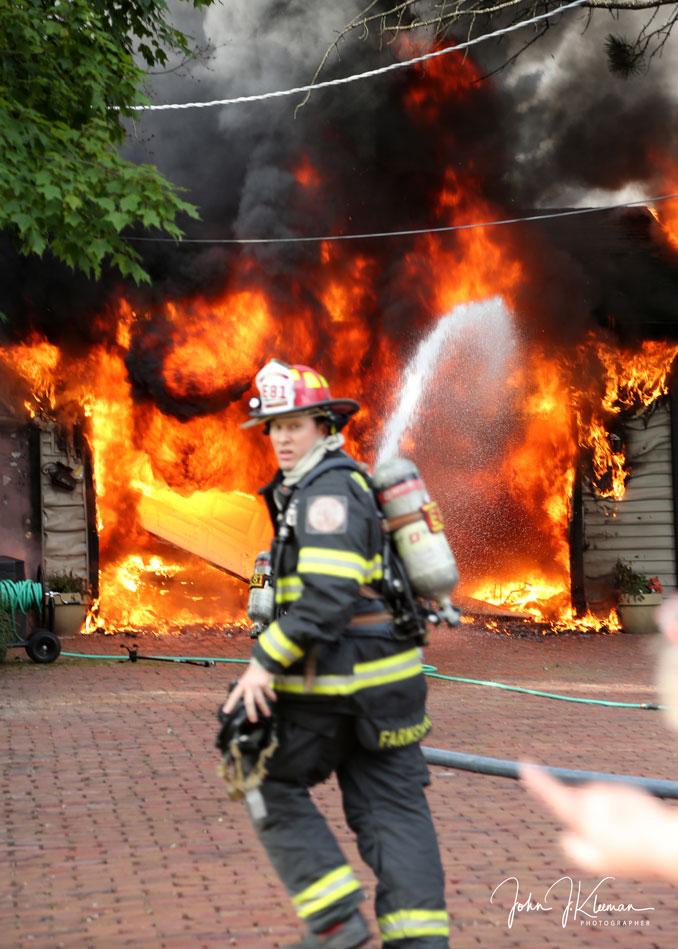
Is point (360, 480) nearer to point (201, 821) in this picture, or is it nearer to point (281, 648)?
point (281, 648)

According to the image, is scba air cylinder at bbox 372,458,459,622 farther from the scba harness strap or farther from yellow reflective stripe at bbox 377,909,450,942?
yellow reflective stripe at bbox 377,909,450,942

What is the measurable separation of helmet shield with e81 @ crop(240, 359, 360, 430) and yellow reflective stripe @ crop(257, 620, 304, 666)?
2.09 ft

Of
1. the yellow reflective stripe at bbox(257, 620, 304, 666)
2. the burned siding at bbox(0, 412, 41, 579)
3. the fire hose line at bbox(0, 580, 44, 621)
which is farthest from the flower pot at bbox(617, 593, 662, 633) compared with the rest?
the yellow reflective stripe at bbox(257, 620, 304, 666)

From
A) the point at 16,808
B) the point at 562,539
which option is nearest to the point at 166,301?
the point at 562,539

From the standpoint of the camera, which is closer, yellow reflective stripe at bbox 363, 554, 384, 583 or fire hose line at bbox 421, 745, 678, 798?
yellow reflective stripe at bbox 363, 554, 384, 583

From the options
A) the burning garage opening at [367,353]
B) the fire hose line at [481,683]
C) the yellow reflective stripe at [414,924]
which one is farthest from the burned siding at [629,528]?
the yellow reflective stripe at [414,924]

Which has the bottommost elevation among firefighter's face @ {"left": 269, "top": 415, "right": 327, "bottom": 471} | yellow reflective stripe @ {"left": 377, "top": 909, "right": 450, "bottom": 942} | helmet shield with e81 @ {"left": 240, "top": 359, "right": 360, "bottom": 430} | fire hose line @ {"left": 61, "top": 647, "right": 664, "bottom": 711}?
fire hose line @ {"left": 61, "top": 647, "right": 664, "bottom": 711}

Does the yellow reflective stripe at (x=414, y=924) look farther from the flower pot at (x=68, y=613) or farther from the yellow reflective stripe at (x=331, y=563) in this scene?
the flower pot at (x=68, y=613)

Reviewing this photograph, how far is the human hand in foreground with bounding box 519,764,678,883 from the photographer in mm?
4023

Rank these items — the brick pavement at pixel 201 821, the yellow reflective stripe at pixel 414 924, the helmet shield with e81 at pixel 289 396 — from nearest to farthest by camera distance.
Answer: the yellow reflective stripe at pixel 414 924 < the helmet shield with e81 at pixel 289 396 < the brick pavement at pixel 201 821

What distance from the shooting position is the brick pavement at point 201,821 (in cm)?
359

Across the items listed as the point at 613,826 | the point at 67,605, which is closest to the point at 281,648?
the point at 613,826

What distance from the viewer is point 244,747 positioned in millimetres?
2838

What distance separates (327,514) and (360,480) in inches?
8.3
